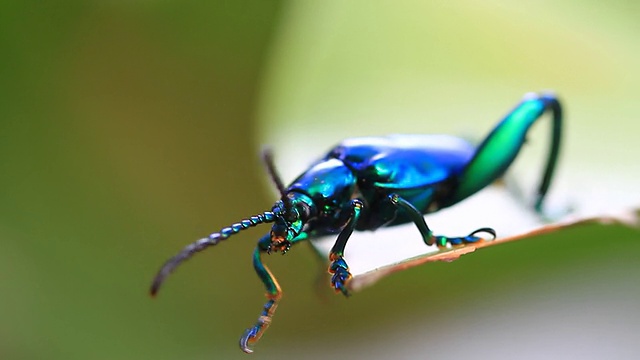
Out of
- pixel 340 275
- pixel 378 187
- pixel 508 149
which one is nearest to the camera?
pixel 340 275

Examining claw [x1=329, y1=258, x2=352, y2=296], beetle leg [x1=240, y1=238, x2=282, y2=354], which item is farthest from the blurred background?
claw [x1=329, y1=258, x2=352, y2=296]

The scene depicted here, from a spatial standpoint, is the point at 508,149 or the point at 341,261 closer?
the point at 341,261

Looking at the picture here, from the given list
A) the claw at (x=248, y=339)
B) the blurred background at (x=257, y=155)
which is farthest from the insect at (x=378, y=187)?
the blurred background at (x=257, y=155)

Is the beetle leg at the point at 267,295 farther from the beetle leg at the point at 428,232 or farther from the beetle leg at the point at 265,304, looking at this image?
the beetle leg at the point at 428,232

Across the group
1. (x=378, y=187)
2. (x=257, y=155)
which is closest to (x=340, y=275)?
(x=378, y=187)

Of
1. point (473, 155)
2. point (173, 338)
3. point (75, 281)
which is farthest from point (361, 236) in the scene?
point (75, 281)

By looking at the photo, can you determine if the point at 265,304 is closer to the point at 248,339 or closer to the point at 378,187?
the point at 248,339

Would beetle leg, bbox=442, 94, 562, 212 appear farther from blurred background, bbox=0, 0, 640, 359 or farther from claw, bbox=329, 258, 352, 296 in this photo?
claw, bbox=329, 258, 352, 296
